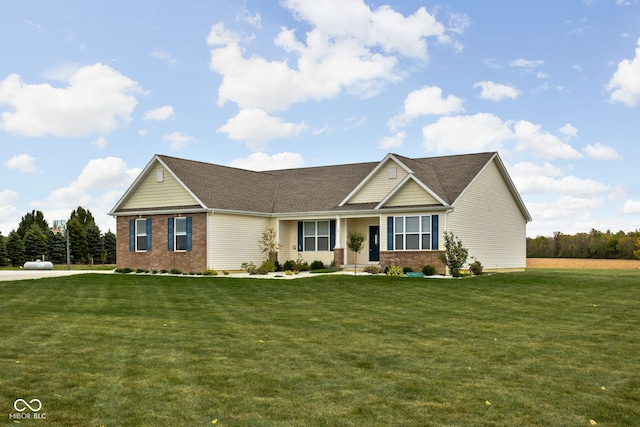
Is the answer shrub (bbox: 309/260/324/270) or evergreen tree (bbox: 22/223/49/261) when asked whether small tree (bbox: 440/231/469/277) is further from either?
evergreen tree (bbox: 22/223/49/261)

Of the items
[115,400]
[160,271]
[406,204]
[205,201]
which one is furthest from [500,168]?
[115,400]

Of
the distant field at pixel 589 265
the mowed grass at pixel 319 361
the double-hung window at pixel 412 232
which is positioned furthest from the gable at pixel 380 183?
the distant field at pixel 589 265

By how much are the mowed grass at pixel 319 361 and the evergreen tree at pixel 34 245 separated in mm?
41538

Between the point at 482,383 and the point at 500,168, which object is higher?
the point at 500,168

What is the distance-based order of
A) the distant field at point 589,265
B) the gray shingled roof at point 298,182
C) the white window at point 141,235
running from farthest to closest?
the distant field at point 589,265
the white window at point 141,235
the gray shingled roof at point 298,182

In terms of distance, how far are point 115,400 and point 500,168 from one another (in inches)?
1147

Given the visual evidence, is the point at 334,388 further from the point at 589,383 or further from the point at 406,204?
the point at 406,204

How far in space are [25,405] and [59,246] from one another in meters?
54.2

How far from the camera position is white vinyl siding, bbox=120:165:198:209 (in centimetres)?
3275

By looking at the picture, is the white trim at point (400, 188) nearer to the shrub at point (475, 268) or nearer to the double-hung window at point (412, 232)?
the double-hung window at point (412, 232)

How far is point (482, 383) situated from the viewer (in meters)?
8.11

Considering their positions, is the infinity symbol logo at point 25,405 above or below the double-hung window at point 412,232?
below

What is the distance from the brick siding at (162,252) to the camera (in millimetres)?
31516

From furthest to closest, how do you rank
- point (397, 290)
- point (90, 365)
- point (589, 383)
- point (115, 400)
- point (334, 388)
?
point (397, 290)
point (90, 365)
point (589, 383)
point (334, 388)
point (115, 400)
